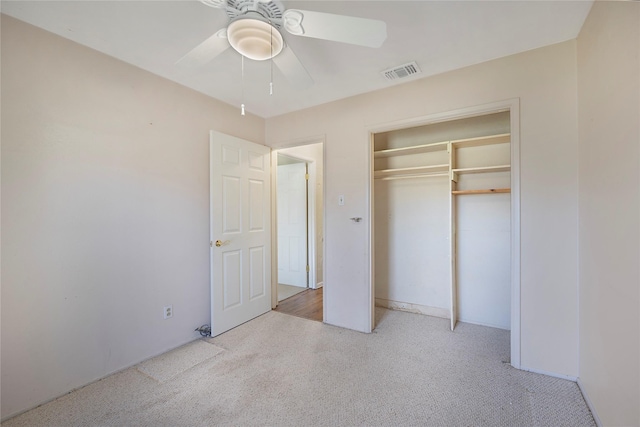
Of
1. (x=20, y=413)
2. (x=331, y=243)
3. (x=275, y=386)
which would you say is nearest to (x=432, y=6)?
(x=331, y=243)

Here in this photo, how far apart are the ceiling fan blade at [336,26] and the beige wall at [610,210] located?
109 cm

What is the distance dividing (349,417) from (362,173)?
6.69 feet

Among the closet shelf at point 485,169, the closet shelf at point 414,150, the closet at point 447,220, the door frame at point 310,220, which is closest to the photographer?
the closet shelf at point 485,169

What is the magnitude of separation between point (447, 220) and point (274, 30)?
8.75 ft

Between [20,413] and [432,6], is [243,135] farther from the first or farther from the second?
[20,413]

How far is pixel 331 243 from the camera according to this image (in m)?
2.97

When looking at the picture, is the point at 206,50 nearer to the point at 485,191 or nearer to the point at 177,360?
the point at 177,360

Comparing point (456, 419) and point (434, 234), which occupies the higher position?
point (434, 234)

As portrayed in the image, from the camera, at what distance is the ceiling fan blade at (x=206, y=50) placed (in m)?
1.43

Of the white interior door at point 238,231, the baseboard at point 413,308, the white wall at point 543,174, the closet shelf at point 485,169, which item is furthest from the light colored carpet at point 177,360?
the closet shelf at point 485,169

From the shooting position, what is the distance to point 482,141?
2775mm

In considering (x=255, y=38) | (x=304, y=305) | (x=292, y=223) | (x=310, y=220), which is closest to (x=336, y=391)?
(x=304, y=305)

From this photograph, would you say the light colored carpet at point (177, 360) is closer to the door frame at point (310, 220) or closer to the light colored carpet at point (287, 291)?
the light colored carpet at point (287, 291)

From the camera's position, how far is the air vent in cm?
226
